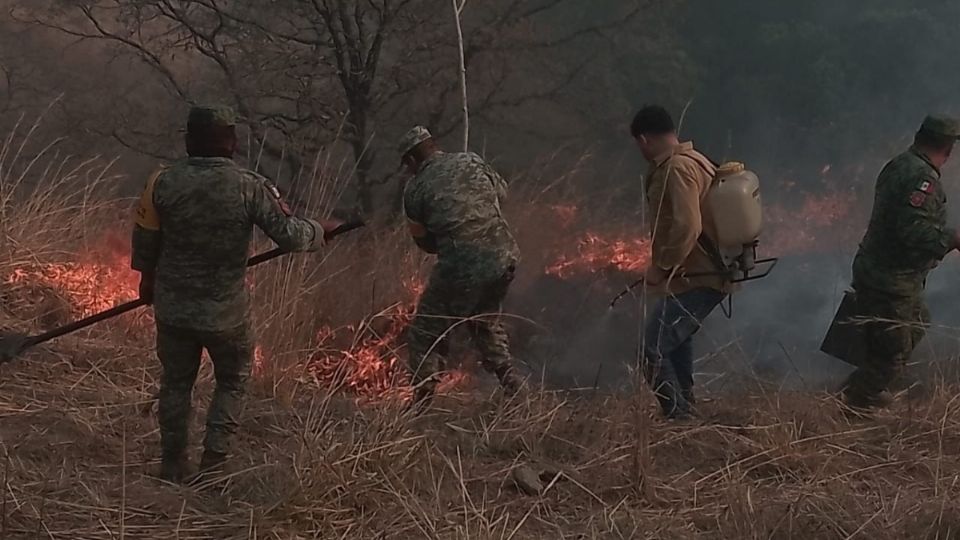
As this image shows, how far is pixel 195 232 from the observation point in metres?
3.71

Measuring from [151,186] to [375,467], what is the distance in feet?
4.46

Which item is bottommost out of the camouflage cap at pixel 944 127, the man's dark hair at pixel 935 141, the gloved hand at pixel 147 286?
the gloved hand at pixel 147 286

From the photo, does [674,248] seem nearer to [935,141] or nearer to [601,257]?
[935,141]

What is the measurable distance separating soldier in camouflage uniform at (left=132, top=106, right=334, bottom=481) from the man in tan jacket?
64.3 inches

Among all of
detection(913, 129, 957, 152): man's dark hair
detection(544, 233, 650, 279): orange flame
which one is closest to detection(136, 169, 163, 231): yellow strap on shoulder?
detection(913, 129, 957, 152): man's dark hair

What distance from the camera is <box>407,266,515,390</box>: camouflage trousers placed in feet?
17.0

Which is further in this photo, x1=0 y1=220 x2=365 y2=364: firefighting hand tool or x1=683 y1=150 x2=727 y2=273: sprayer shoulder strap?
x1=683 y1=150 x2=727 y2=273: sprayer shoulder strap

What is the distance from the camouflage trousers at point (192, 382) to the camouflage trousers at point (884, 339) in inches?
119

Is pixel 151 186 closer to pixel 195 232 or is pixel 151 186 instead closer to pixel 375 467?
pixel 195 232

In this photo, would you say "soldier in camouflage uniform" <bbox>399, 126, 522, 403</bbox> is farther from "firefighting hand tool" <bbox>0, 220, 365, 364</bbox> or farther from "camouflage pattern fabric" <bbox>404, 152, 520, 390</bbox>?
"firefighting hand tool" <bbox>0, 220, 365, 364</bbox>

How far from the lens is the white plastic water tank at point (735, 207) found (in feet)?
15.1

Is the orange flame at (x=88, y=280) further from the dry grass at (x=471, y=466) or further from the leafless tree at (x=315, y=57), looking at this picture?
the leafless tree at (x=315, y=57)

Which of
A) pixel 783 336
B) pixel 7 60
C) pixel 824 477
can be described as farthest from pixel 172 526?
pixel 7 60

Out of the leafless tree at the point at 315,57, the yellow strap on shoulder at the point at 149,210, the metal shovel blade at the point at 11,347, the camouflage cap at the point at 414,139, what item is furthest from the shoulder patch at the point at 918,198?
the leafless tree at the point at 315,57
